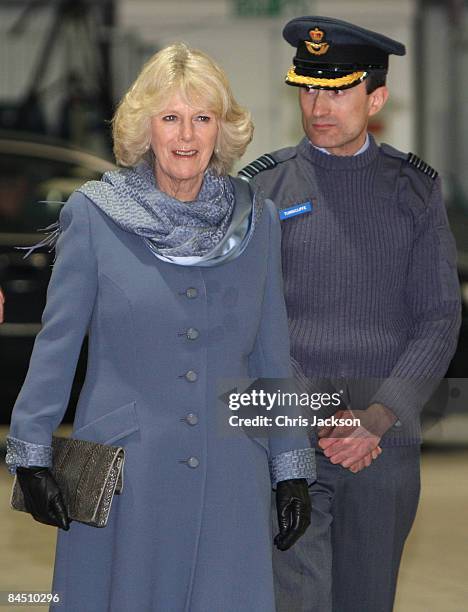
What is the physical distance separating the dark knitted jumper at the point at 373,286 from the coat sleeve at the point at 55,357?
83 cm

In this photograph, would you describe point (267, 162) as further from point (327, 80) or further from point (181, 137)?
point (181, 137)

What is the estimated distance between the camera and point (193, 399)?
4.00 meters

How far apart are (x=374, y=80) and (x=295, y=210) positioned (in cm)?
42

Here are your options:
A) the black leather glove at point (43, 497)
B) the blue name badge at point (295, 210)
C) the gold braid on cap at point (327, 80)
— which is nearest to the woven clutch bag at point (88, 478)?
the black leather glove at point (43, 497)

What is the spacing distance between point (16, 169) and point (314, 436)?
621 cm

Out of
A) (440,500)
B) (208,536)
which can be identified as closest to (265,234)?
(208,536)

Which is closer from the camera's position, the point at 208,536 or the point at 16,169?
the point at 208,536

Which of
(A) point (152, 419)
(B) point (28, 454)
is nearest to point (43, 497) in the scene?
(B) point (28, 454)

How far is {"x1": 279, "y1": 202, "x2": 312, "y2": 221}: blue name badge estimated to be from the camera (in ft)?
15.2

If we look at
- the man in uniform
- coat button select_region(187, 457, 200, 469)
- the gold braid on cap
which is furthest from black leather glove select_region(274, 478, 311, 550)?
the gold braid on cap

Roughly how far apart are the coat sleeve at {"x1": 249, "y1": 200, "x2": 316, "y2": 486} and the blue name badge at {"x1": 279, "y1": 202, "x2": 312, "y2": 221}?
506mm

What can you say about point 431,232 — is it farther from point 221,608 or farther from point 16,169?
point 16,169

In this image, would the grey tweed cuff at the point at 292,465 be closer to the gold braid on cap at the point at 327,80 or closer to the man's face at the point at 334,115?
the man's face at the point at 334,115

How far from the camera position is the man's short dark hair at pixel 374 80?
15.5 ft
